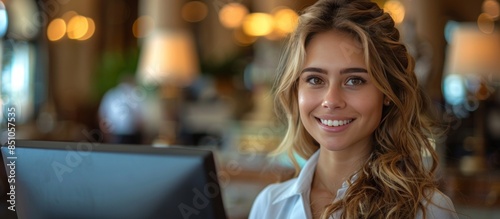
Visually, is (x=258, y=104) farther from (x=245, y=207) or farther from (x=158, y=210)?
(x=158, y=210)

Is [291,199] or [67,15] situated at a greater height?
[67,15]

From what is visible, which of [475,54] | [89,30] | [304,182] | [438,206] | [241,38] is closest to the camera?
[438,206]

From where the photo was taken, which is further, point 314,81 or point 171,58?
point 171,58

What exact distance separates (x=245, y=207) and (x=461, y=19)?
34.4ft

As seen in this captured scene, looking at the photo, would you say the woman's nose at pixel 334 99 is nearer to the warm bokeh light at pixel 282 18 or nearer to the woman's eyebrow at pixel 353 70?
the woman's eyebrow at pixel 353 70

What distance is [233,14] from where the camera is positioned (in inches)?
521

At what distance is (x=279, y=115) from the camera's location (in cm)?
209

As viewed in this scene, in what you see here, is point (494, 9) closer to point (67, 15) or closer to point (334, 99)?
point (67, 15)

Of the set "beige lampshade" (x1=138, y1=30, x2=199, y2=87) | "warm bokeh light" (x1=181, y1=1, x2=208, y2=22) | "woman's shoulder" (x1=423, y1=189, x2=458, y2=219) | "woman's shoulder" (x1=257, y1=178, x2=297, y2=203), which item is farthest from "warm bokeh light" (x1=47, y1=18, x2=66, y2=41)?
"woman's shoulder" (x1=423, y1=189, x2=458, y2=219)

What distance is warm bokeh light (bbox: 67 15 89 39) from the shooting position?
11.3 metres

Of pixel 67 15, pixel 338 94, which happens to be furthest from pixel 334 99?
pixel 67 15

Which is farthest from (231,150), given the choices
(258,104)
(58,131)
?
(58,131)

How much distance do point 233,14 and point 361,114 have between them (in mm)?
11671

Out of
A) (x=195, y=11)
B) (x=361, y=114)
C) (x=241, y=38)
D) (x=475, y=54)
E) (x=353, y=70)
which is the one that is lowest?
(x=241, y=38)
